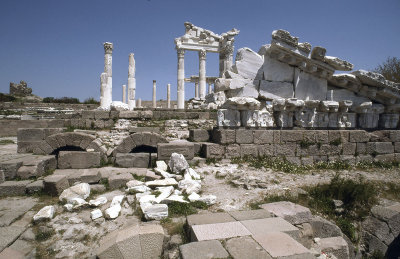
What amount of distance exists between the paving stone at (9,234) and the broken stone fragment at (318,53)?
840cm

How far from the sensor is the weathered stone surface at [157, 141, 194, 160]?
6410 millimetres

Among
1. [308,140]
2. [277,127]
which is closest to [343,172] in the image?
[308,140]

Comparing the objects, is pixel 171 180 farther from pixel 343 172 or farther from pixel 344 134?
pixel 344 134

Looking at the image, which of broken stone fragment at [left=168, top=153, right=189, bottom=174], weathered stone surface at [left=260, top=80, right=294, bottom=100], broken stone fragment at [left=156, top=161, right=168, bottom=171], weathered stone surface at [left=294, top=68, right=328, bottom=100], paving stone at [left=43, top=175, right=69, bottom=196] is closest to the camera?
paving stone at [left=43, top=175, right=69, bottom=196]

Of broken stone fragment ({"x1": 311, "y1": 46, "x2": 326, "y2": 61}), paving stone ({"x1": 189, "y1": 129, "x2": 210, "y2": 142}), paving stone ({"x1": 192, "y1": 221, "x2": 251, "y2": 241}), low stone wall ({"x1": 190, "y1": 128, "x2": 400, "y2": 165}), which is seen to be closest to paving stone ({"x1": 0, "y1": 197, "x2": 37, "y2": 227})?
paving stone ({"x1": 192, "y1": 221, "x2": 251, "y2": 241})

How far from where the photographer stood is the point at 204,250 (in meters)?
2.54

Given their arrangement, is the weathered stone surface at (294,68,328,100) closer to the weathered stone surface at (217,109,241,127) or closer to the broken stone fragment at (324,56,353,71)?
the broken stone fragment at (324,56,353,71)

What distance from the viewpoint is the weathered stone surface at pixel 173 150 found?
21.0ft

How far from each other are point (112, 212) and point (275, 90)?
5.87 metres

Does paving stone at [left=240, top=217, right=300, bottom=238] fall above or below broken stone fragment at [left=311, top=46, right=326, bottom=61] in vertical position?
below

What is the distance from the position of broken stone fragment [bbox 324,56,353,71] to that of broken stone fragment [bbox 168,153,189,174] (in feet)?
18.6

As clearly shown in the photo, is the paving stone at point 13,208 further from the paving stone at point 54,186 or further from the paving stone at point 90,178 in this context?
the paving stone at point 90,178

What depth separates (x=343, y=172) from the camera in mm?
6832

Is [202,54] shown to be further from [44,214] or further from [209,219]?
[209,219]
